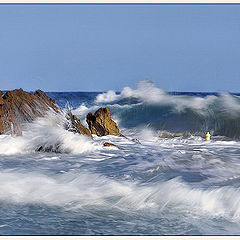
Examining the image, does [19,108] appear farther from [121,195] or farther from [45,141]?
[121,195]

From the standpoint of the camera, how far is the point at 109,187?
3.96 meters

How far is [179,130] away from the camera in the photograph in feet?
36.3

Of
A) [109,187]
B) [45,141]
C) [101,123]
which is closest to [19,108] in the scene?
[45,141]

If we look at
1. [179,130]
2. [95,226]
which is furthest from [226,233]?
[179,130]

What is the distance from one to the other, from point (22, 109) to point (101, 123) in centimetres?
199

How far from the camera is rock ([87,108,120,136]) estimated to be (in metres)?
8.09

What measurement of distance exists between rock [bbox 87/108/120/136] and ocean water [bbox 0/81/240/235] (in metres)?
0.38

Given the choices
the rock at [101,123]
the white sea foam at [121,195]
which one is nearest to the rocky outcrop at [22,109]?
the rock at [101,123]

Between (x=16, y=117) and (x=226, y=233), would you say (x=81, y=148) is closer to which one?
(x=16, y=117)

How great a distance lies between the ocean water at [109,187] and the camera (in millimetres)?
2990

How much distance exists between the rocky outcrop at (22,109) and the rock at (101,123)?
100 centimetres

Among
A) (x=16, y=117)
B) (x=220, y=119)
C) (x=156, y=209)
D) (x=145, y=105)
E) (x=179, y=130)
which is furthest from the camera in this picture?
(x=145, y=105)

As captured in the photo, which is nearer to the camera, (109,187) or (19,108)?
(109,187)

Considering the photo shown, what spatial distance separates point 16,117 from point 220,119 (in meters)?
7.19
